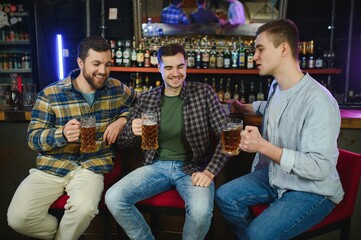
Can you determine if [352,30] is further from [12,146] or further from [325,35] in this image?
[12,146]

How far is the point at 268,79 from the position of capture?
4707 mm

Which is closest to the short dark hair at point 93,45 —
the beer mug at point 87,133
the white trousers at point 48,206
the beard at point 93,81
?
the beard at point 93,81

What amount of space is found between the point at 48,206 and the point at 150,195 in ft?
1.77

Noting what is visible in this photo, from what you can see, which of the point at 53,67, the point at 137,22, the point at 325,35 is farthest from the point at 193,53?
the point at 53,67

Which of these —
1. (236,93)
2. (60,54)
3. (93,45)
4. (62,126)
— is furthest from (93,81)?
(60,54)

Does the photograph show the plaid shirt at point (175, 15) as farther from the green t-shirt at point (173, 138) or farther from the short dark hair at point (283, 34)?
the short dark hair at point (283, 34)

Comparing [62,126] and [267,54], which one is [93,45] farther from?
[267,54]

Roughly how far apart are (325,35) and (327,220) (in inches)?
144

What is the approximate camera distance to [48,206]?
74.8 inches

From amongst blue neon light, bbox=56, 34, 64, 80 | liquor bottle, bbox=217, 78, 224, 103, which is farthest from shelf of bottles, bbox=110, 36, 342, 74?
blue neon light, bbox=56, 34, 64, 80

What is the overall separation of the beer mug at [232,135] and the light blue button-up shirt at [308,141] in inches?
8.2

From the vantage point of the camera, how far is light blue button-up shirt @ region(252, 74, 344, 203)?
1.56m

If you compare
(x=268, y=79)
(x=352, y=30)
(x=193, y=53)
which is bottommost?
(x=268, y=79)

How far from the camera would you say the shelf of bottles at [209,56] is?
14.6 feet
